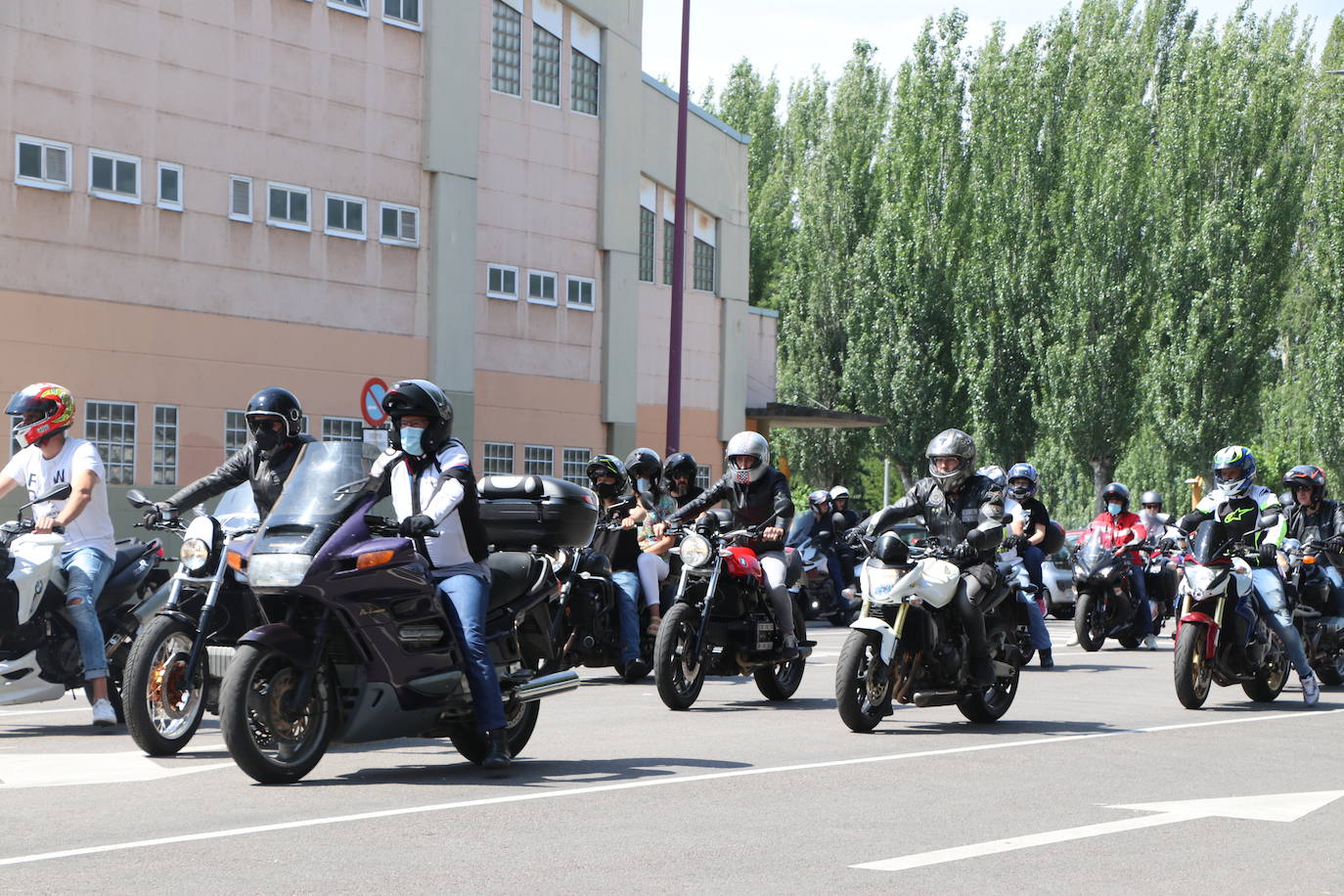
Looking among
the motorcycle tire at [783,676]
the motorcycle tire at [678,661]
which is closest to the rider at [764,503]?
the motorcycle tire at [783,676]

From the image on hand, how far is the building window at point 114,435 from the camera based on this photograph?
26891mm

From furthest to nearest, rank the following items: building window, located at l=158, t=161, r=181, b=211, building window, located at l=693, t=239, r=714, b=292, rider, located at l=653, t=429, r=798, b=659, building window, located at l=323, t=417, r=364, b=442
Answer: building window, located at l=693, t=239, r=714, b=292
building window, located at l=323, t=417, r=364, b=442
building window, located at l=158, t=161, r=181, b=211
rider, located at l=653, t=429, r=798, b=659

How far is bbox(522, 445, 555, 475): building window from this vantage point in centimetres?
3538

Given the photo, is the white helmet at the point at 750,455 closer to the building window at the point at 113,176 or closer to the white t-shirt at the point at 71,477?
the white t-shirt at the point at 71,477

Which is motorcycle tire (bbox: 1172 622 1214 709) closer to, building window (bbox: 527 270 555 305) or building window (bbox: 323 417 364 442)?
building window (bbox: 323 417 364 442)

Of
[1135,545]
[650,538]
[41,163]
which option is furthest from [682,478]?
[41,163]

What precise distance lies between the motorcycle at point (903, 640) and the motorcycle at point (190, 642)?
3.53 metres

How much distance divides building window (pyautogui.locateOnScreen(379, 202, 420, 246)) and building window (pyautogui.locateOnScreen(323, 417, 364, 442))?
3014 mm

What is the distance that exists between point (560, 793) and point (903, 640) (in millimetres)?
3550

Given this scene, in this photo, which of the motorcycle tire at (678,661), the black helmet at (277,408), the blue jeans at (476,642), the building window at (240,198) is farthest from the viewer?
the building window at (240,198)

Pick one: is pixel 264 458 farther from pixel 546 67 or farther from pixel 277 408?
pixel 546 67

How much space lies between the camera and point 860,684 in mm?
11453

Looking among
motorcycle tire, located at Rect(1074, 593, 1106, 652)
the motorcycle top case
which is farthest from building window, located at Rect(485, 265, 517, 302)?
the motorcycle top case

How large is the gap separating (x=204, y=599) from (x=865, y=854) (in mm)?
4282
